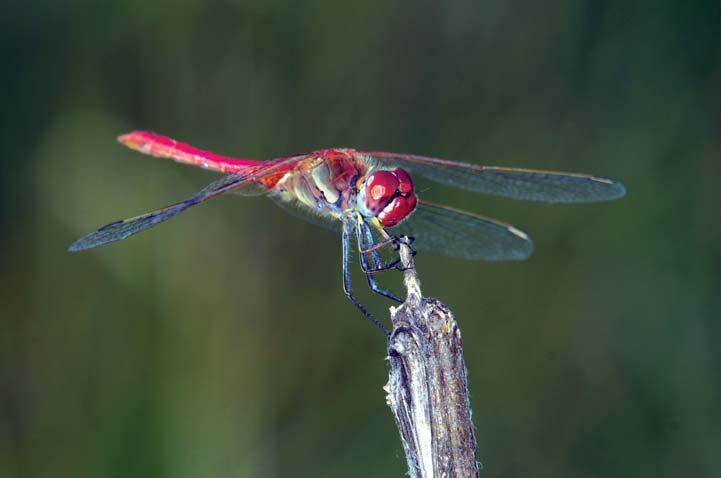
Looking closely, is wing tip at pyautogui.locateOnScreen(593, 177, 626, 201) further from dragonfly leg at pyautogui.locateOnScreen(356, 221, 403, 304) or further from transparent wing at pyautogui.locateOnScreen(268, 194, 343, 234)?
transparent wing at pyautogui.locateOnScreen(268, 194, 343, 234)

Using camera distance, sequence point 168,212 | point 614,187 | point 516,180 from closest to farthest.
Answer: point 168,212
point 614,187
point 516,180

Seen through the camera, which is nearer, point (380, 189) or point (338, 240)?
point (380, 189)

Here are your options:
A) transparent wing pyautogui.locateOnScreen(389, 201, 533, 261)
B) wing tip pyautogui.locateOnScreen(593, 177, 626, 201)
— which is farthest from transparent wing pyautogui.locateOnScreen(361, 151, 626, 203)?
transparent wing pyautogui.locateOnScreen(389, 201, 533, 261)

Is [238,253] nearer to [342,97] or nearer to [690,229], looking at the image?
[342,97]

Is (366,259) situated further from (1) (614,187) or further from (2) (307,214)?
(1) (614,187)

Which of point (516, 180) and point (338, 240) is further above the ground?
point (516, 180)

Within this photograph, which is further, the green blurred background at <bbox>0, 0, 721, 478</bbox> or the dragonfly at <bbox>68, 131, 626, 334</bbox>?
the green blurred background at <bbox>0, 0, 721, 478</bbox>

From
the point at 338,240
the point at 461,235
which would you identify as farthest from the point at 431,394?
the point at 338,240
